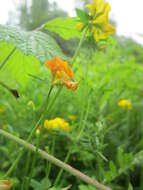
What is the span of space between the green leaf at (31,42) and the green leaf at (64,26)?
14 cm

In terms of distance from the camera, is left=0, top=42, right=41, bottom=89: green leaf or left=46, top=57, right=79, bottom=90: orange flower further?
left=0, top=42, right=41, bottom=89: green leaf

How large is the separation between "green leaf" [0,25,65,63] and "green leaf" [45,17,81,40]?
0.14 metres

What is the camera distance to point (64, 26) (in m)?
0.73

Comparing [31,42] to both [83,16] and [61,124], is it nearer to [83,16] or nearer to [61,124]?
[83,16]

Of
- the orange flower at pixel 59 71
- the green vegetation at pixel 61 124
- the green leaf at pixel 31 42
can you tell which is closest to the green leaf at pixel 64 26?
the green vegetation at pixel 61 124

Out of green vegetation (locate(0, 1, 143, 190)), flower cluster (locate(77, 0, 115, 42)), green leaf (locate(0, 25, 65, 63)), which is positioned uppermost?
flower cluster (locate(77, 0, 115, 42))

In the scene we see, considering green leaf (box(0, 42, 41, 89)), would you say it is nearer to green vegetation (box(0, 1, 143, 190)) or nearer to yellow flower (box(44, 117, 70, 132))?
green vegetation (box(0, 1, 143, 190))

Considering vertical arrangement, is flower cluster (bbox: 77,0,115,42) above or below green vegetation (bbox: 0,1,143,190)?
above

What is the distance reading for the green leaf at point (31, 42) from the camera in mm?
508

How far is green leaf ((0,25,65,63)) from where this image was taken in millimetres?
508

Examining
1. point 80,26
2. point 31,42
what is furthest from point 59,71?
point 80,26

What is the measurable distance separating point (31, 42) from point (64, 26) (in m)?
0.22

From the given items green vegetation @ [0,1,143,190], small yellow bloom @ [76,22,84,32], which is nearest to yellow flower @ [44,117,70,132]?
green vegetation @ [0,1,143,190]

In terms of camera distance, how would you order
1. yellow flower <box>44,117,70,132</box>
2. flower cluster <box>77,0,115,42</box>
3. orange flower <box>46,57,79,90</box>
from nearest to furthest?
orange flower <box>46,57,79,90</box>, flower cluster <box>77,0,115,42</box>, yellow flower <box>44,117,70,132</box>
